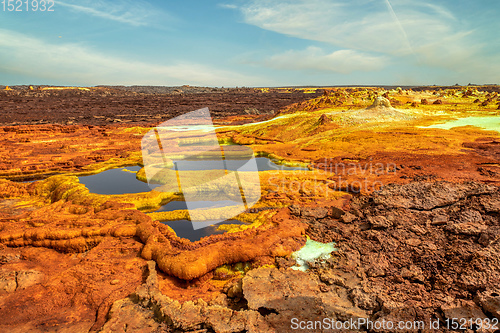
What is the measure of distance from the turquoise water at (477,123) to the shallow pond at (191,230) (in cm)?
1714

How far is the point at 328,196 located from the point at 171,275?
5.81m

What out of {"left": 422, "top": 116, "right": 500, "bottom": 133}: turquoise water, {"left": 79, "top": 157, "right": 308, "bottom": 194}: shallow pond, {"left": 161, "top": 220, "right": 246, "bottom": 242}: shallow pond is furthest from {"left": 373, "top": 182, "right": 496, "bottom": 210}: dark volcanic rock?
{"left": 422, "top": 116, "right": 500, "bottom": 133}: turquoise water

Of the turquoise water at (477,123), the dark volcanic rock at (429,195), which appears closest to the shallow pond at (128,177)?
the dark volcanic rock at (429,195)

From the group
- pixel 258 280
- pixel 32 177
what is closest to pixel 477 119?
pixel 258 280

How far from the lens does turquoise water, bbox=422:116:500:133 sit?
16639 mm

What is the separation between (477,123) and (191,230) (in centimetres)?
1968

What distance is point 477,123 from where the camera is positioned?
17516mm

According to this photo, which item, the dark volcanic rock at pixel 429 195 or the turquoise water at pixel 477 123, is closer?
the dark volcanic rock at pixel 429 195

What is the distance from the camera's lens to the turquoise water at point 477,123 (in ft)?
54.6

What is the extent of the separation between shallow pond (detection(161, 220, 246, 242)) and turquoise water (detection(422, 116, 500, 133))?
17.1 meters

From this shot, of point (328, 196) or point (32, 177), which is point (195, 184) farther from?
point (32, 177)

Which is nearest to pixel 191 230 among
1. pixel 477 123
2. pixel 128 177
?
pixel 128 177

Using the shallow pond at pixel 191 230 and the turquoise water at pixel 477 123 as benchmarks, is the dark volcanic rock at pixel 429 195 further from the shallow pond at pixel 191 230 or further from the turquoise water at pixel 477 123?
the turquoise water at pixel 477 123

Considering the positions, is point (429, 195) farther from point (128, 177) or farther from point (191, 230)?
point (128, 177)
